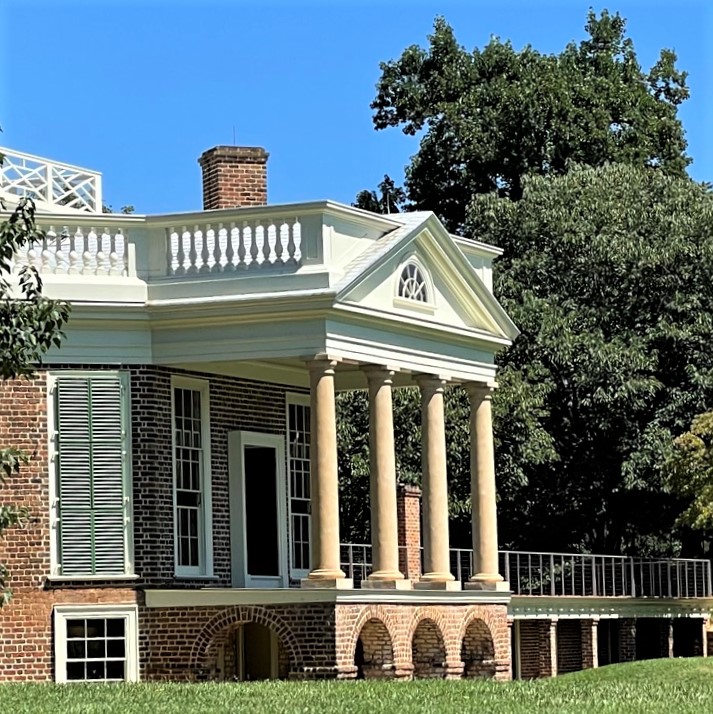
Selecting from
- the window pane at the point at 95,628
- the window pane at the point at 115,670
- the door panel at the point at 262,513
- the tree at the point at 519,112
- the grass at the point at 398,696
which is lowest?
the grass at the point at 398,696

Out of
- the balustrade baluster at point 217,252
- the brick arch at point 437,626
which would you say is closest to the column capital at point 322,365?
the balustrade baluster at point 217,252

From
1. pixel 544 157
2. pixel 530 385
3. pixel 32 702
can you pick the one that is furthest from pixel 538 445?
pixel 32 702

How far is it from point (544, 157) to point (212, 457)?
2753 centimetres

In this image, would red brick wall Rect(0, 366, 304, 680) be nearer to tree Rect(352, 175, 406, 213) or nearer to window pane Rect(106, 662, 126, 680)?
window pane Rect(106, 662, 126, 680)

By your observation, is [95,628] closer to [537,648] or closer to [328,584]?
[328,584]

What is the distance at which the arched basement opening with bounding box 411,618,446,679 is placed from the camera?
32125 millimetres

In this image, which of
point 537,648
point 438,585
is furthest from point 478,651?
point 537,648

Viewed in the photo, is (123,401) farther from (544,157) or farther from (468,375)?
(544,157)

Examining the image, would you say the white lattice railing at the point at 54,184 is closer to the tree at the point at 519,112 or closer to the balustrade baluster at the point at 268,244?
the balustrade baluster at the point at 268,244

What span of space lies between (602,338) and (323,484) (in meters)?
20.3

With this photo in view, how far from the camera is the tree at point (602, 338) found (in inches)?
1902

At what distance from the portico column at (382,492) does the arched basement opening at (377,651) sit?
2.15ft

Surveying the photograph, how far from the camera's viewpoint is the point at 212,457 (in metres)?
31.7

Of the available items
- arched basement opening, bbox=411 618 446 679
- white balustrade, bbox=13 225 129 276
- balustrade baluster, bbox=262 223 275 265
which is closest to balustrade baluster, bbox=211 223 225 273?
balustrade baluster, bbox=262 223 275 265
